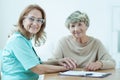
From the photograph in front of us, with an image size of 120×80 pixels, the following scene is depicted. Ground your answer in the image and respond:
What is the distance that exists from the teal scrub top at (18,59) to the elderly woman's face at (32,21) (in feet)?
0.31

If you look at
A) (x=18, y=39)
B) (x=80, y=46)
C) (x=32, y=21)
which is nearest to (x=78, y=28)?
(x=80, y=46)

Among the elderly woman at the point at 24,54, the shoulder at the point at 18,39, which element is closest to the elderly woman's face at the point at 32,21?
the elderly woman at the point at 24,54

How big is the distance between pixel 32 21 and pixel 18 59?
32cm

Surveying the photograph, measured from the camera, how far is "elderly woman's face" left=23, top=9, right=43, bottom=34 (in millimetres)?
1946

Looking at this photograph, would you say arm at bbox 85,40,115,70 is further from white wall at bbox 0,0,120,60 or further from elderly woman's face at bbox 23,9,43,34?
white wall at bbox 0,0,120,60

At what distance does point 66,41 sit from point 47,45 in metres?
0.67

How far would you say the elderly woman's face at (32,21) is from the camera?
6.39 feet

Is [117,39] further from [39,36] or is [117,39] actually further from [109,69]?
[39,36]

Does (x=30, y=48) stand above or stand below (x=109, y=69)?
above

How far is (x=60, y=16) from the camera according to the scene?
3.51 m

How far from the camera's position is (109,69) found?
7.04 ft

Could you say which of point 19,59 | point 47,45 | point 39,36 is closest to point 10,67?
point 19,59

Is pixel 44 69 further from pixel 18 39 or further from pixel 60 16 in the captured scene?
pixel 60 16

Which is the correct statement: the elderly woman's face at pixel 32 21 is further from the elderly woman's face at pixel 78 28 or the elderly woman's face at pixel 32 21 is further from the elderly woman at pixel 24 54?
the elderly woman's face at pixel 78 28
